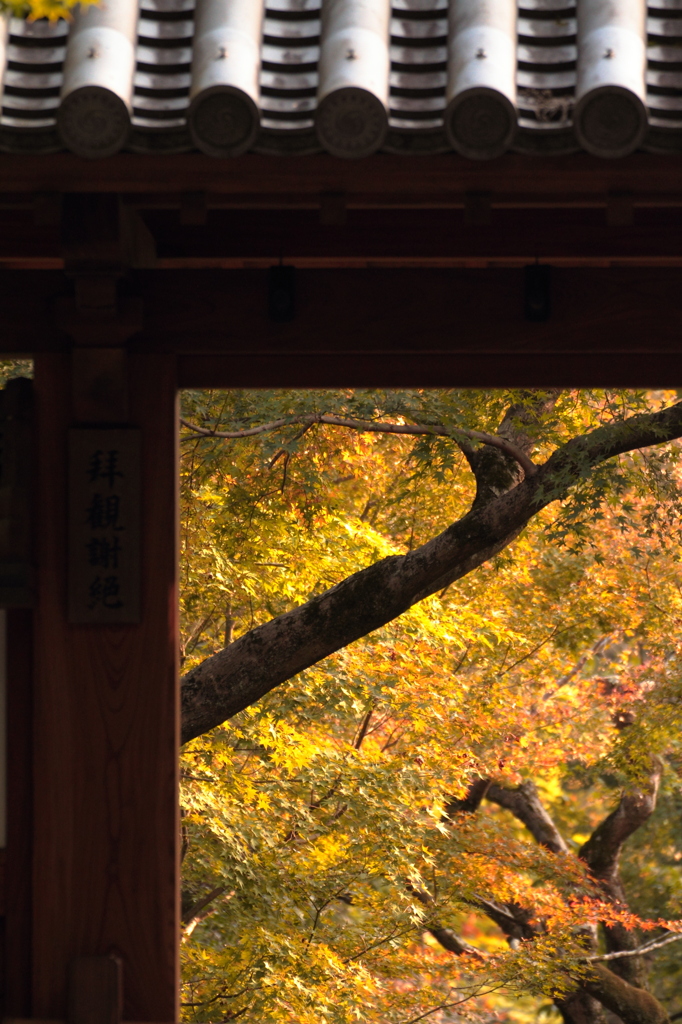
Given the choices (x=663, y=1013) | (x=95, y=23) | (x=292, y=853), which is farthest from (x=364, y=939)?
(x=95, y=23)

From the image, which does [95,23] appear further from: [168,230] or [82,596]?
[82,596]

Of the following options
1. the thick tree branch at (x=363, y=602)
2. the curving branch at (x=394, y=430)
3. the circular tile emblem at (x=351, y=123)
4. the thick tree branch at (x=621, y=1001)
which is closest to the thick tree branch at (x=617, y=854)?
the thick tree branch at (x=621, y=1001)

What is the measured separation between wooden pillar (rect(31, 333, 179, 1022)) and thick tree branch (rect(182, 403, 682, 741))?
386cm

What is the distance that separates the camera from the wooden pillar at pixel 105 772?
9.08ft

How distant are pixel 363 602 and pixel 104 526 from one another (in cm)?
400

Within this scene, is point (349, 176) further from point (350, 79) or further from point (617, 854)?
point (617, 854)

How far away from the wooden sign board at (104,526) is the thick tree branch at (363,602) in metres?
3.90

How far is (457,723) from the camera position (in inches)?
356

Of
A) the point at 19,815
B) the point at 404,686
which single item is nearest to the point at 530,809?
the point at 404,686

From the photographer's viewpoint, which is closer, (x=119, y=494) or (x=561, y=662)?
(x=119, y=494)

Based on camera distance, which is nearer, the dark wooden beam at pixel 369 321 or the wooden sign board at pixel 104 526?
the wooden sign board at pixel 104 526

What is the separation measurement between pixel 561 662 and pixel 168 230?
8.05 meters

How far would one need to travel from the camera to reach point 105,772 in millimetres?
2811

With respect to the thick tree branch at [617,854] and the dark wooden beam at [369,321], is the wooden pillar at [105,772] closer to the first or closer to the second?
the dark wooden beam at [369,321]
